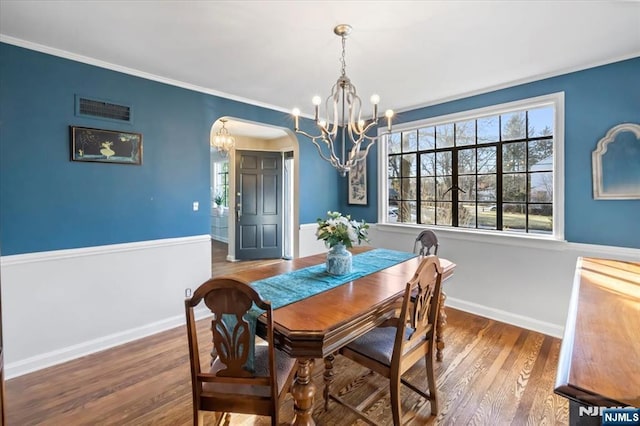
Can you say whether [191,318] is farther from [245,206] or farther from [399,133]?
[245,206]

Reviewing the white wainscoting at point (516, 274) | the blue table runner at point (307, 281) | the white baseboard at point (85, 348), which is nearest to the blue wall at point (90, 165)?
the white baseboard at point (85, 348)

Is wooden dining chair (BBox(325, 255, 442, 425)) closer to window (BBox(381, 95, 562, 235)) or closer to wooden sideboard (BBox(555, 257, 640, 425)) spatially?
wooden sideboard (BBox(555, 257, 640, 425))

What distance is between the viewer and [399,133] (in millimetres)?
4391

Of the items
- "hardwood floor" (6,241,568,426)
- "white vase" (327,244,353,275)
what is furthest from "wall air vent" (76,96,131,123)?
"white vase" (327,244,353,275)

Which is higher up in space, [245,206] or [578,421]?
[245,206]

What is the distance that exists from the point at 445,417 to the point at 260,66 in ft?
10.1

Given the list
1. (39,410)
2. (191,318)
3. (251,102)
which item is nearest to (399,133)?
(251,102)

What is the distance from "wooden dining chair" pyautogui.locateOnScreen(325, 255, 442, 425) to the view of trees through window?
216cm

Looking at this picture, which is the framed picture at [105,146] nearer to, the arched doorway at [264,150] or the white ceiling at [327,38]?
the white ceiling at [327,38]

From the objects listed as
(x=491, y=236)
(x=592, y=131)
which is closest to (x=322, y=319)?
(x=491, y=236)

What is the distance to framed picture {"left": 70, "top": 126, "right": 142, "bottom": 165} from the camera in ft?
8.61

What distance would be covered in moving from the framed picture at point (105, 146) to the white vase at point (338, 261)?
215 cm

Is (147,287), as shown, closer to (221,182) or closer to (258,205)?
(258,205)

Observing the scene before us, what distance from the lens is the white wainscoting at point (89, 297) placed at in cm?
238
